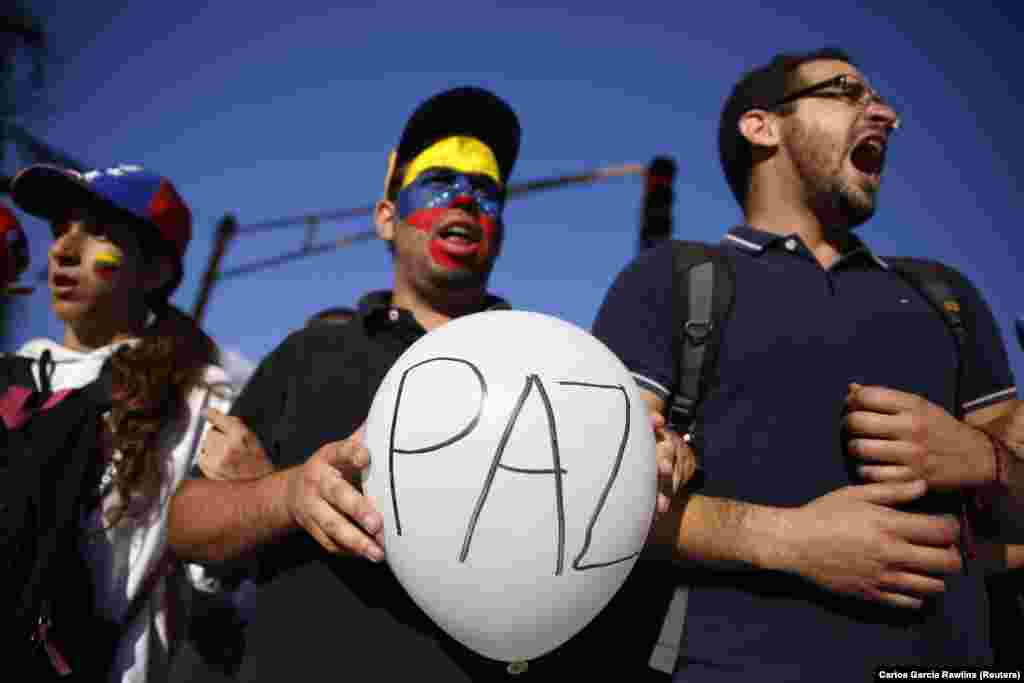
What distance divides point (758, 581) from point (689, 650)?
28cm

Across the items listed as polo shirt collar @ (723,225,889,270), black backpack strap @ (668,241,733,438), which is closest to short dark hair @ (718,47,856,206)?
polo shirt collar @ (723,225,889,270)

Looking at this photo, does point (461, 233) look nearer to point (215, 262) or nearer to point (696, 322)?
point (696, 322)

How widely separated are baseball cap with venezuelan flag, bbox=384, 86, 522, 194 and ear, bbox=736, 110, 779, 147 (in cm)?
103

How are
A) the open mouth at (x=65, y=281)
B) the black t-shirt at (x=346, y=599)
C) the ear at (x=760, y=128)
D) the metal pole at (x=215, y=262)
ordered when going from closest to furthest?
1. the black t-shirt at (x=346, y=599)
2. the ear at (x=760, y=128)
3. the open mouth at (x=65, y=281)
4. the metal pole at (x=215, y=262)

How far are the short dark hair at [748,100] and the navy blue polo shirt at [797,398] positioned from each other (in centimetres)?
64

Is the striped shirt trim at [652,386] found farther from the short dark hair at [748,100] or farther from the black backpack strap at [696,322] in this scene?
the short dark hair at [748,100]

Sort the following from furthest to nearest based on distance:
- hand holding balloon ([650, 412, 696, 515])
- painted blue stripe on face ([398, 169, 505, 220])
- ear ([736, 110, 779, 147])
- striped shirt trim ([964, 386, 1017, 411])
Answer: ear ([736, 110, 779, 147]) → painted blue stripe on face ([398, 169, 505, 220]) → striped shirt trim ([964, 386, 1017, 411]) → hand holding balloon ([650, 412, 696, 515])

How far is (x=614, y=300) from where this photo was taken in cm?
207

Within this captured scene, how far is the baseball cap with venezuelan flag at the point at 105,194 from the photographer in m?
2.73

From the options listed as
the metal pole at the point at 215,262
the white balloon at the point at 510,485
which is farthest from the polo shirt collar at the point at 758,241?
the metal pole at the point at 215,262

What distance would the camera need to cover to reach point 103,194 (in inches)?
107

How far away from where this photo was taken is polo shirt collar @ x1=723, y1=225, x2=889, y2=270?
2.17m

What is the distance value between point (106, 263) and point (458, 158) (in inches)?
68.5

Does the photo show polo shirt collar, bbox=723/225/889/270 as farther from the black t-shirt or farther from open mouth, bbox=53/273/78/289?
open mouth, bbox=53/273/78/289
